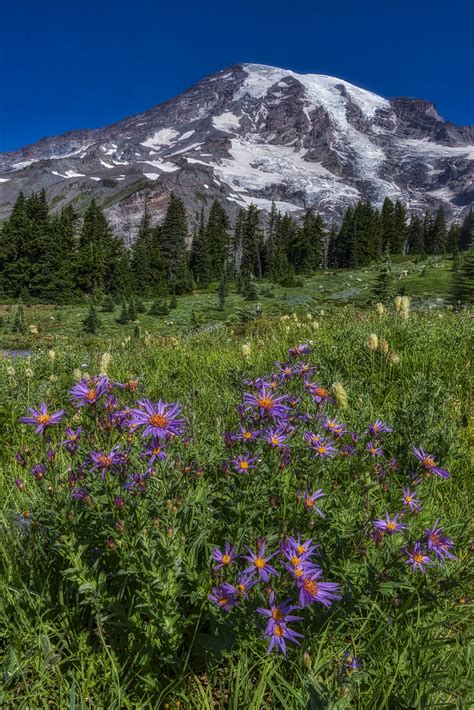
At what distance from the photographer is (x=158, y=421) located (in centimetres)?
155

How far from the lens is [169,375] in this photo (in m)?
5.43

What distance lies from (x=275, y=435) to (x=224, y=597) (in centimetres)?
63

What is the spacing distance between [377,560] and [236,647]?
0.61 m

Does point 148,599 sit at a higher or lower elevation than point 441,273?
lower

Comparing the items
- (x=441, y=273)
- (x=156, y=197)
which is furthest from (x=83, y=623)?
(x=156, y=197)

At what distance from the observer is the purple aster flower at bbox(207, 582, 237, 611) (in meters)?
1.29

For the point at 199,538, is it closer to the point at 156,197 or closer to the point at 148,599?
the point at 148,599

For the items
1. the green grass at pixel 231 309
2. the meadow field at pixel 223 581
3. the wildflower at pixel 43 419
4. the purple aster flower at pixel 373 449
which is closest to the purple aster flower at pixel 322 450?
the meadow field at pixel 223 581

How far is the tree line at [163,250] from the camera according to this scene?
4066cm

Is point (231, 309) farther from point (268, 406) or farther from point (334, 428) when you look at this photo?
point (268, 406)

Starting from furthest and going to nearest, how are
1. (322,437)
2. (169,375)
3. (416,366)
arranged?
(169,375) < (416,366) < (322,437)

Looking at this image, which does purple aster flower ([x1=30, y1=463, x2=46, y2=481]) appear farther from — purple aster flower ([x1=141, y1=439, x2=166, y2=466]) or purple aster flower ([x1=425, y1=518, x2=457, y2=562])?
purple aster flower ([x1=425, y1=518, x2=457, y2=562])

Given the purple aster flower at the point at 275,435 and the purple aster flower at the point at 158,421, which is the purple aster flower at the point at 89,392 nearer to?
the purple aster flower at the point at 158,421

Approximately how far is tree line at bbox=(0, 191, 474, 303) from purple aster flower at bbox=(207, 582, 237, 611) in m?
17.3
